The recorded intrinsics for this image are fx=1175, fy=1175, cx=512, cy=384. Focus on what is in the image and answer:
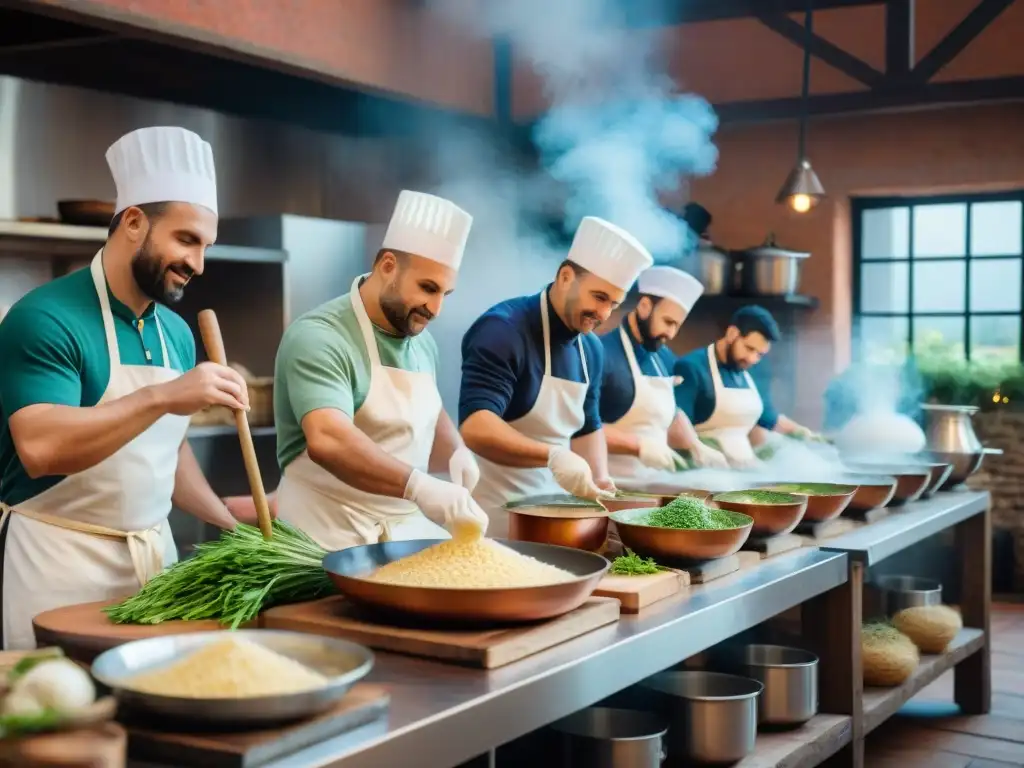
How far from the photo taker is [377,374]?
291cm

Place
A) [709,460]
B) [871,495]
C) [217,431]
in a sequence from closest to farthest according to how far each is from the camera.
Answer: [871,495]
[709,460]
[217,431]

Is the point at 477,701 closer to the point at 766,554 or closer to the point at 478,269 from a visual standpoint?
the point at 766,554

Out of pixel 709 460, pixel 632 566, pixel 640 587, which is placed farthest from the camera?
pixel 709 460

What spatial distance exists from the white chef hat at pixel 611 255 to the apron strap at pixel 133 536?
5.12ft

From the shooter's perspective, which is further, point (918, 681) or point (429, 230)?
point (918, 681)

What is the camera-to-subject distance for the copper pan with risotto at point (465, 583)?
6.09 ft

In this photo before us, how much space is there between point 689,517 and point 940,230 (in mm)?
5364

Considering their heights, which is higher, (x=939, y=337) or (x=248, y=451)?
(x=939, y=337)

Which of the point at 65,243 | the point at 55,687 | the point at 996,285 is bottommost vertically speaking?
the point at 55,687

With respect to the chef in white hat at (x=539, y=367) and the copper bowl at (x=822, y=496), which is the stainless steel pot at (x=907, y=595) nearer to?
the copper bowl at (x=822, y=496)

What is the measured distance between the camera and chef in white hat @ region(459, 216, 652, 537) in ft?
11.3

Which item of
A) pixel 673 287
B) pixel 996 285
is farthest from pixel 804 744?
pixel 996 285

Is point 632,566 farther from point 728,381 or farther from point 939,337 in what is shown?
point 939,337

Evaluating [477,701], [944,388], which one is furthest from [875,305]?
[477,701]
